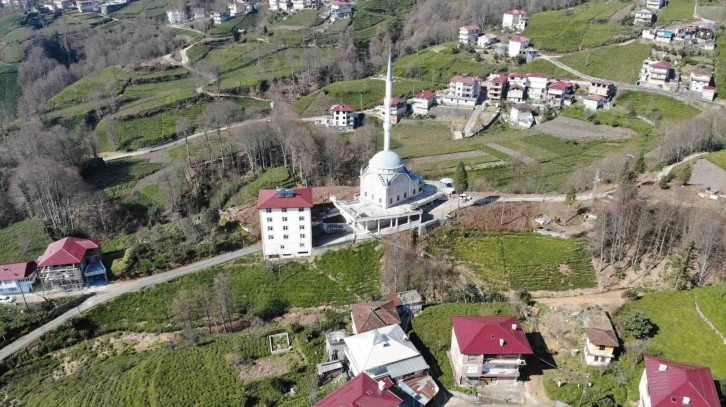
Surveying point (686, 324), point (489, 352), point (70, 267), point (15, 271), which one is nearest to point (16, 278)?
point (15, 271)

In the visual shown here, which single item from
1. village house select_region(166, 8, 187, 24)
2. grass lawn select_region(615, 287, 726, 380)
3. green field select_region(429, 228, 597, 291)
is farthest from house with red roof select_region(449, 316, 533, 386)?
village house select_region(166, 8, 187, 24)

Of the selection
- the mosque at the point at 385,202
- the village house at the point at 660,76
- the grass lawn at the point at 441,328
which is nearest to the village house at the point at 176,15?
the village house at the point at 660,76

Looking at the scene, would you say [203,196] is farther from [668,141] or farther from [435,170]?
[668,141]

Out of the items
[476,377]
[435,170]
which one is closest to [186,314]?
[476,377]

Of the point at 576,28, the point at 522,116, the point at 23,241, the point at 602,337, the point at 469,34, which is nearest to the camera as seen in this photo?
the point at 602,337

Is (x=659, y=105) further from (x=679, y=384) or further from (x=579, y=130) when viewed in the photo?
(x=679, y=384)

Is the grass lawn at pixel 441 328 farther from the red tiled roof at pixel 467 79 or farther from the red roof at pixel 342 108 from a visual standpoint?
the red tiled roof at pixel 467 79
